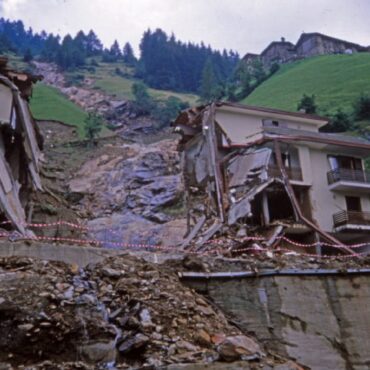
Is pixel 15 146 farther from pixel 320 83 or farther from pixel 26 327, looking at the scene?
pixel 320 83

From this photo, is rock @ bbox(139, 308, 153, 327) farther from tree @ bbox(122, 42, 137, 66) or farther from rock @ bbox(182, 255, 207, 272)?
tree @ bbox(122, 42, 137, 66)

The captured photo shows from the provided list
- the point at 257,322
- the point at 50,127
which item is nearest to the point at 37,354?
the point at 257,322

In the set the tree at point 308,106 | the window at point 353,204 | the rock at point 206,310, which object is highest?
the tree at point 308,106

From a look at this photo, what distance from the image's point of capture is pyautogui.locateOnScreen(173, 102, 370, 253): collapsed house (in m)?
27.0

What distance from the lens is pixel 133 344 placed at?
10.4m

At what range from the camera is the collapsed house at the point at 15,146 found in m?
19.7

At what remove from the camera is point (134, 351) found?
10.3 meters

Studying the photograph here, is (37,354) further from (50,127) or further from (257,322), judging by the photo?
(50,127)

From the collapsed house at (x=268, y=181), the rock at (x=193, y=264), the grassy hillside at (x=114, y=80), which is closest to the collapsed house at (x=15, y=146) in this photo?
the rock at (x=193, y=264)

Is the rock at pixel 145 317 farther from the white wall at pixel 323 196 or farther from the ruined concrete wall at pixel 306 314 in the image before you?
the white wall at pixel 323 196

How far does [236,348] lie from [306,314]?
342 cm

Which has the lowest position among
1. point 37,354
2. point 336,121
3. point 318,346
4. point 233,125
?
point 318,346

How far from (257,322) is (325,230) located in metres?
16.6

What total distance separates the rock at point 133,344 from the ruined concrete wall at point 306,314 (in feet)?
11.1
